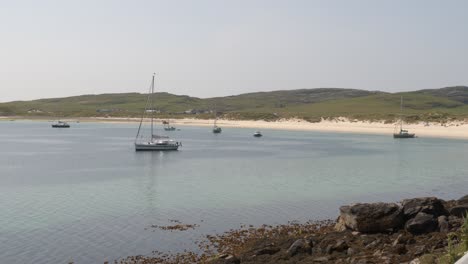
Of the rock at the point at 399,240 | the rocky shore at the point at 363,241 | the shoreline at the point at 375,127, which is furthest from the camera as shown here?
the shoreline at the point at 375,127

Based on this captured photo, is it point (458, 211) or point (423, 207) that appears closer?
point (423, 207)

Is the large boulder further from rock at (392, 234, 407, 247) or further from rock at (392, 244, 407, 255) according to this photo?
rock at (392, 244, 407, 255)

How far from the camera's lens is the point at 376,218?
78.1ft

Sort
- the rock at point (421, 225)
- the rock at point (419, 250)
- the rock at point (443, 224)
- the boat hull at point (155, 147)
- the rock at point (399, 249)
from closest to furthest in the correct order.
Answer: the rock at point (419, 250) < the rock at point (399, 249) < the rock at point (443, 224) < the rock at point (421, 225) < the boat hull at point (155, 147)

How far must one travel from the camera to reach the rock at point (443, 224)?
74.1ft

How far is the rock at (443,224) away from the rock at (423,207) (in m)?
0.80

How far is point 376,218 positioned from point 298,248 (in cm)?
426

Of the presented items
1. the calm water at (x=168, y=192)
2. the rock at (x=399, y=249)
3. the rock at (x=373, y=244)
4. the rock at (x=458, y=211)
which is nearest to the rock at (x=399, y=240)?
the rock at (x=399, y=249)

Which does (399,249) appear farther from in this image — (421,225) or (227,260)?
(227,260)

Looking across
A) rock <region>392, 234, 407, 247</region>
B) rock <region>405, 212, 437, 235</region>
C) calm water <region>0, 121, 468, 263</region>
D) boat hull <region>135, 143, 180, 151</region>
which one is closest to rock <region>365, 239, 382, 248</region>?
rock <region>392, 234, 407, 247</region>

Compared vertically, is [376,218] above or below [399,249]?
above

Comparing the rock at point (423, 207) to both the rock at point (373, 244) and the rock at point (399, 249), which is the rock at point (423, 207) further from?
the rock at point (399, 249)

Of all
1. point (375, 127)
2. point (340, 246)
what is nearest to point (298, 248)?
point (340, 246)

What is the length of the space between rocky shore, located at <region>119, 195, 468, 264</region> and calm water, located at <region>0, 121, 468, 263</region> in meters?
2.55
